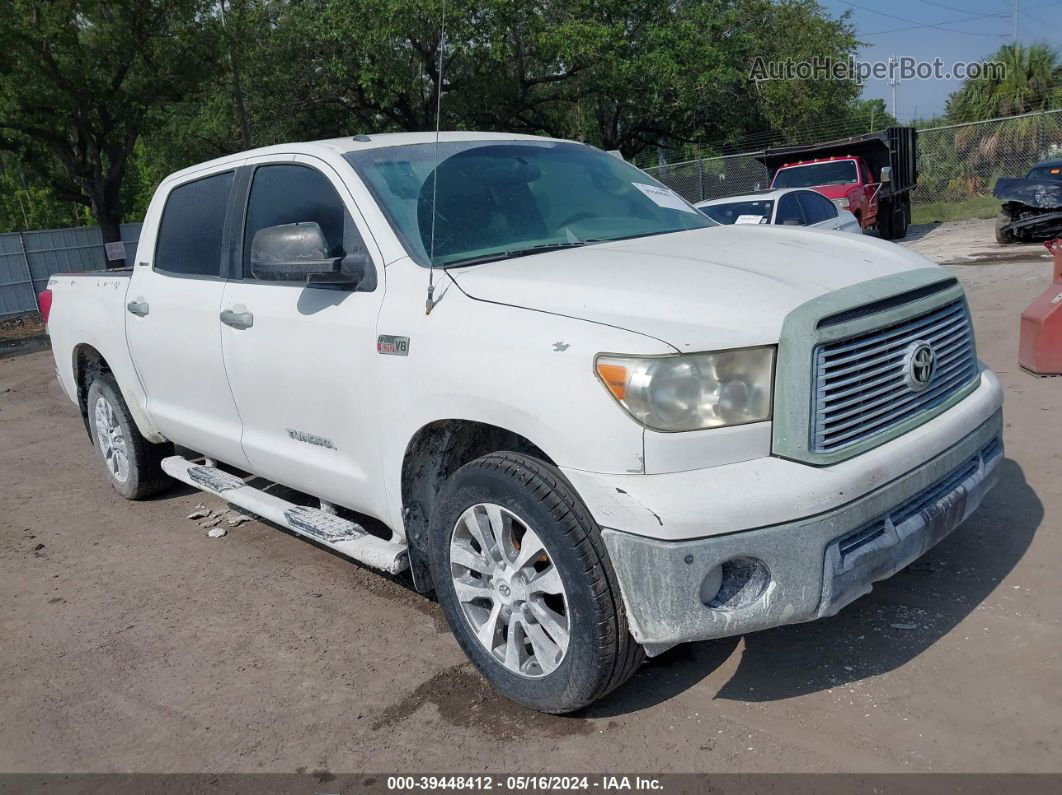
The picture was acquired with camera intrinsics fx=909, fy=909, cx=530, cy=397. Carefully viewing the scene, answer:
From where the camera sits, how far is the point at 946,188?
25828 millimetres

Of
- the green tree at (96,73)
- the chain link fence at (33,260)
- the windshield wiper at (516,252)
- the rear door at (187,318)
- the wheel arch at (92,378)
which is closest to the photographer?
the windshield wiper at (516,252)

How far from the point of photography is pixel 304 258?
338cm

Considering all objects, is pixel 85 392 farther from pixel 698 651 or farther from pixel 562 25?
pixel 562 25

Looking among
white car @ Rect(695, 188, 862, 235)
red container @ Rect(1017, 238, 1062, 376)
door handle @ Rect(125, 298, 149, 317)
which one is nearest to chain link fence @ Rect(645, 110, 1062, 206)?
white car @ Rect(695, 188, 862, 235)

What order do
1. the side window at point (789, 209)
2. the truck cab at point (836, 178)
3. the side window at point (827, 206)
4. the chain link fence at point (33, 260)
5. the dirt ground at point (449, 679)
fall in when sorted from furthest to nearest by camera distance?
the chain link fence at point (33, 260) → the truck cab at point (836, 178) → the side window at point (827, 206) → the side window at point (789, 209) → the dirt ground at point (449, 679)

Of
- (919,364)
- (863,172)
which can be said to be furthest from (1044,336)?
(863,172)

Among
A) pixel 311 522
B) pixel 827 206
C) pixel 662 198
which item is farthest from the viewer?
pixel 827 206

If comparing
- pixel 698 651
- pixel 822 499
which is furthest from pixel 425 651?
pixel 822 499

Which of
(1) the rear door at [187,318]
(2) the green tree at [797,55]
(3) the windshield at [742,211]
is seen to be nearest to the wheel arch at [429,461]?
(1) the rear door at [187,318]

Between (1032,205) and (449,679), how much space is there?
15665 mm

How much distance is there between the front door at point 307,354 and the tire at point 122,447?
162 centimetres

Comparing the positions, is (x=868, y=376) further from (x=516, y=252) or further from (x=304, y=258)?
(x=304, y=258)

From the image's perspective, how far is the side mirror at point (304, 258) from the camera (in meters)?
3.35

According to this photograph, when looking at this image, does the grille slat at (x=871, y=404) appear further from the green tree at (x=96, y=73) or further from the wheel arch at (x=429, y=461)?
the green tree at (x=96, y=73)
